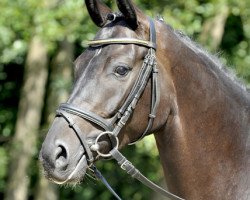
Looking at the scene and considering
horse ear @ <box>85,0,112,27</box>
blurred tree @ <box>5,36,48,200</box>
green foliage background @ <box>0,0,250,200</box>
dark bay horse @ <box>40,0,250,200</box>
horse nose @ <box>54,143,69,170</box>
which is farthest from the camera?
blurred tree @ <box>5,36,48,200</box>

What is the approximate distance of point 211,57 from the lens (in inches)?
185

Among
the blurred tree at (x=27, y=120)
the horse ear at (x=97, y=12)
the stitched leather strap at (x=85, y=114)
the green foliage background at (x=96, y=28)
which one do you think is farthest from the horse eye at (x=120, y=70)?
the blurred tree at (x=27, y=120)

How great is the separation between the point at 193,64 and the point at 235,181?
719 mm

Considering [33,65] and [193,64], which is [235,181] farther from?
[33,65]

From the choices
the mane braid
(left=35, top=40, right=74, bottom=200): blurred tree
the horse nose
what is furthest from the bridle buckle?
(left=35, top=40, right=74, bottom=200): blurred tree

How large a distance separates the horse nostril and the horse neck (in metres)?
0.63

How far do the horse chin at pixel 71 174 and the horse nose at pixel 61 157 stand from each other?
1.4 inches

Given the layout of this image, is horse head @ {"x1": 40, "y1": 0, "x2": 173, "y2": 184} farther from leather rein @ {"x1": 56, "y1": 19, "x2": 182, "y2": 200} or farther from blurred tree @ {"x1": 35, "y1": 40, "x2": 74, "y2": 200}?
blurred tree @ {"x1": 35, "y1": 40, "x2": 74, "y2": 200}

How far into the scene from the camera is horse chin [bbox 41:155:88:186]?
4219 millimetres

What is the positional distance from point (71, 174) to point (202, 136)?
0.82 meters

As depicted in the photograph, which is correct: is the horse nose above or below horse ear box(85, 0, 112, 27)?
below

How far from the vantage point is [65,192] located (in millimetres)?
11617

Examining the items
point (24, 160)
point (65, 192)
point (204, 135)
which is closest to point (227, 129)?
point (204, 135)

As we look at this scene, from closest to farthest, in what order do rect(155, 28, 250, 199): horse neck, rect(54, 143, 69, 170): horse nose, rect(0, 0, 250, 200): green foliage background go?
rect(54, 143, 69, 170): horse nose < rect(155, 28, 250, 199): horse neck < rect(0, 0, 250, 200): green foliage background
